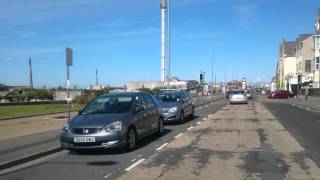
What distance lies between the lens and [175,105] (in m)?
24.0

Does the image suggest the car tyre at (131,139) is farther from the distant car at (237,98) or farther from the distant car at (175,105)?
the distant car at (237,98)

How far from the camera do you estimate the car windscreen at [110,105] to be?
1499cm

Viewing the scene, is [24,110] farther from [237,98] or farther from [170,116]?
[237,98]

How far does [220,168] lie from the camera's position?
1094cm

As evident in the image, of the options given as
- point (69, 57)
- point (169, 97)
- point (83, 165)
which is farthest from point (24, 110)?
point (83, 165)

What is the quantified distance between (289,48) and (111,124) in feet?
415

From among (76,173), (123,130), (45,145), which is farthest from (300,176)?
(45,145)

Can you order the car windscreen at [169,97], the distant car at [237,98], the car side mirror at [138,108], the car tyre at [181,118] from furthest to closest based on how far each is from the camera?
the distant car at [237,98] → the car windscreen at [169,97] → the car tyre at [181,118] → the car side mirror at [138,108]

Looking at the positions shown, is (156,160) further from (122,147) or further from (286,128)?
(286,128)

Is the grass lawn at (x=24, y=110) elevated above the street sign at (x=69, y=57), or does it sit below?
below

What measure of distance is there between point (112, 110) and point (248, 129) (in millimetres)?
7454

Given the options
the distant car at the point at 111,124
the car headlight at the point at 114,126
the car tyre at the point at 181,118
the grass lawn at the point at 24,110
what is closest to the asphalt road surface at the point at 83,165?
the distant car at the point at 111,124

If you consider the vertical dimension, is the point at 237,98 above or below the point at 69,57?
below

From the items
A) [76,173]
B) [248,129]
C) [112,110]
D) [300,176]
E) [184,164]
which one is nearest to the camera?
[300,176]
